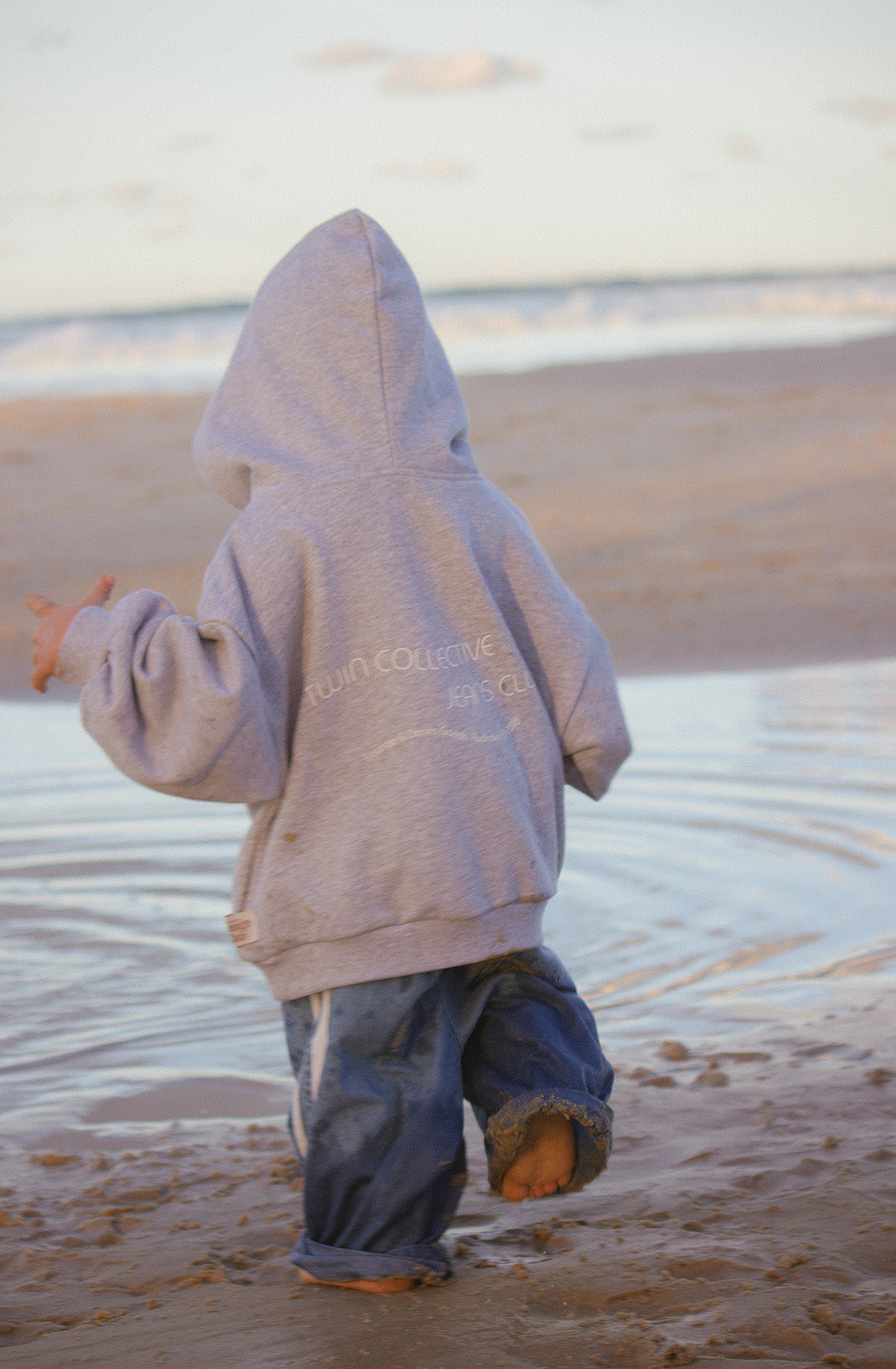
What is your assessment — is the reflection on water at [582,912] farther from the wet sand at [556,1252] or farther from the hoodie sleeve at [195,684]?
the hoodie sleeve at [195,684]

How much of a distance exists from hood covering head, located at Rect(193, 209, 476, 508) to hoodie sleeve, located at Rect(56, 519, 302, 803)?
0.65 ft

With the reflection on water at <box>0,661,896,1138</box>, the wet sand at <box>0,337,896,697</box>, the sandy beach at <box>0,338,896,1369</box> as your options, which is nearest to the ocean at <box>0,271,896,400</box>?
the wet sand at <box>0,337,896,697</box>

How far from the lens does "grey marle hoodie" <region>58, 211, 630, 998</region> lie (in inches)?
82.5

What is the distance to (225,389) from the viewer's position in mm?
2396

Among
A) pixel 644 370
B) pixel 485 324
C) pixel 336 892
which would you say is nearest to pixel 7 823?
pixel 336 892

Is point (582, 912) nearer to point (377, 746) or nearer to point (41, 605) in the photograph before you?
point (377, 746)

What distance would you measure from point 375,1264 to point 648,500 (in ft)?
32.9

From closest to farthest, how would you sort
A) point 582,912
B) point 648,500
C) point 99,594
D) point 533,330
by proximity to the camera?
point 99,594, point 582,912, point 648,500, point 533,330

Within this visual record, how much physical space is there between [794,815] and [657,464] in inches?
338

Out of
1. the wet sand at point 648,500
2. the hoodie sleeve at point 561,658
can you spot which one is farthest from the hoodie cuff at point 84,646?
the wet sand at point 648,500

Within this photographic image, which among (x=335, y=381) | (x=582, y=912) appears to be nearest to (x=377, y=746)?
(x=335, y=381)

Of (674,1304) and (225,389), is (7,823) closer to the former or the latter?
(225,389)

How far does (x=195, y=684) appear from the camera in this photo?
6.70ft

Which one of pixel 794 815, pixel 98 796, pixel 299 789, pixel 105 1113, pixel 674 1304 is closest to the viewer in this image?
pixel 674 1304
